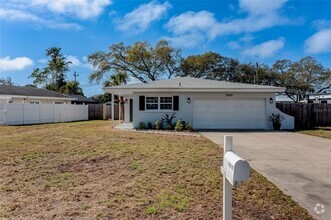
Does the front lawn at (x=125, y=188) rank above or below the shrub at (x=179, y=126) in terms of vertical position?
below

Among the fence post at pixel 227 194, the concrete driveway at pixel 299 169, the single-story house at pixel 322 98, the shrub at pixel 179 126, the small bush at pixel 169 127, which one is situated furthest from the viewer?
the single-story house at pixel 322 98

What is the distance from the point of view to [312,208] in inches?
170

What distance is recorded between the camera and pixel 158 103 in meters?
18.5

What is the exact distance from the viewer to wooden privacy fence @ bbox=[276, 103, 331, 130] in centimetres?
1988

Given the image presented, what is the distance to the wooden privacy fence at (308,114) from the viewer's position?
65.2 ft

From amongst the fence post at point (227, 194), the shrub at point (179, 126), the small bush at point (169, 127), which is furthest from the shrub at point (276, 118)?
the fence post at point (227, 194)

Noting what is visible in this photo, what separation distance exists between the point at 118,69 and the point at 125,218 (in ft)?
120

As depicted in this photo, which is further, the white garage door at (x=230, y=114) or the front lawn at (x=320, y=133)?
the white garage door at (x=230, y=114)

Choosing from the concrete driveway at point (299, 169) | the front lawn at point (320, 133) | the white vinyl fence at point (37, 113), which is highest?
the white vinyl fence at point (37, 113)

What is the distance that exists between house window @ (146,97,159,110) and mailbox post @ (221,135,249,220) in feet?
51.1

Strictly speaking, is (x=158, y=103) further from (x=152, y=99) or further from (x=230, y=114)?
(x=230, y=114)

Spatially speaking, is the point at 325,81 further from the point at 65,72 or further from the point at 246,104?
the point at 65,72

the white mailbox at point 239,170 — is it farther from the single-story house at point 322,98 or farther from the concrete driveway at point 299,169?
the single-story house at point 322,98

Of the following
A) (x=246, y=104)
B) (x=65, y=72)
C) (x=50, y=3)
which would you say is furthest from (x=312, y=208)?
(x=65, y=72)
